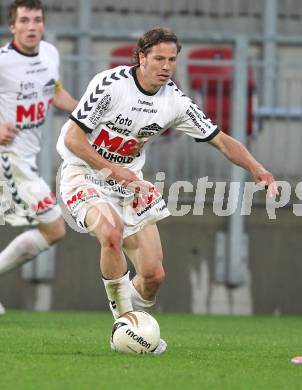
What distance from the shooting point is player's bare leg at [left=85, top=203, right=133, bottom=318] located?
27.8ft

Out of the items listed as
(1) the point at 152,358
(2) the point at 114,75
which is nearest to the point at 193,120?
(2) the point at 114,75

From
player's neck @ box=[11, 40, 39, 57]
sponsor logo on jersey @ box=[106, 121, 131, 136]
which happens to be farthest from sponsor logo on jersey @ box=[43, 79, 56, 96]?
sponsor logo on jersey @ box=[106, 121, 131, 136]

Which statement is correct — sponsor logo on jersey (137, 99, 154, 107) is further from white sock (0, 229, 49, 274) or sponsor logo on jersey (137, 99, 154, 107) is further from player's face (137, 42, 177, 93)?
white sock (0, 229, 49, 274)

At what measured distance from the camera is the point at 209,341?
9.80 m

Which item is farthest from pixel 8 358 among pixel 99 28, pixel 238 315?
pixel 99 28

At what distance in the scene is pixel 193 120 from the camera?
30.0 feet

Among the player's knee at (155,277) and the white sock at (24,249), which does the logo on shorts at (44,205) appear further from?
the player's knee at (155,277)

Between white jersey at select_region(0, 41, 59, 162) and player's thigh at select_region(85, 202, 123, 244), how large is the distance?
115 inches

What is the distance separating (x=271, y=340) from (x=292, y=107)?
4.13m

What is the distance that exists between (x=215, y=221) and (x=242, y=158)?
479cm

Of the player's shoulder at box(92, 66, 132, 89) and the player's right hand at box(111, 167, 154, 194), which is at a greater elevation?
the player's shoulder at box(92, 66, 132, 89)

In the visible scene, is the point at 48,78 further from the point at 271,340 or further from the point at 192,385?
the point at 192,385

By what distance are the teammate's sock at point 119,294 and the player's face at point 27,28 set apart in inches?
133

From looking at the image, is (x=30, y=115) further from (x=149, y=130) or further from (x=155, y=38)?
(x=155, y=38)
